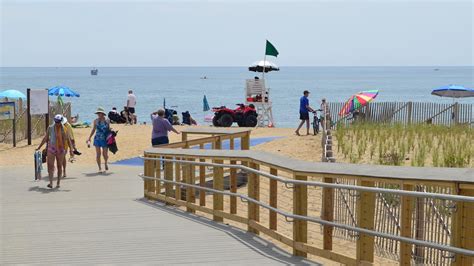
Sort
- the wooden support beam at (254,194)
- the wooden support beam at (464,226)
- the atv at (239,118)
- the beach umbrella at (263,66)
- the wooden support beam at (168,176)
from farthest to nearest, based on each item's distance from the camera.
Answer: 1. the beach umbrella at (263,66)
2. the atv at (239,118)
3. the wooden support beam at (168,176)
4. the wooden support beam at (254,194)
5. the wooden support beam at (464,226)

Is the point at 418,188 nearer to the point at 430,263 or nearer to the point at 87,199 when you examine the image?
the point at 430,263

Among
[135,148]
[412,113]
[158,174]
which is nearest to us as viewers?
[158,174]

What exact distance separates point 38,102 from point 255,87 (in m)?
14.5

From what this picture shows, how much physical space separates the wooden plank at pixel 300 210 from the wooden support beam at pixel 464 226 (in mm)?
2080

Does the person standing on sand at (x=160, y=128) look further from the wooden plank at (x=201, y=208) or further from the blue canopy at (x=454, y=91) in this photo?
the blue canopy at (x=454, y=91)

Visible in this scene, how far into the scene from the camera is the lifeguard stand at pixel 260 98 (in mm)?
40062

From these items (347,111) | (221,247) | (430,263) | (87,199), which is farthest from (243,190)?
(347,111)

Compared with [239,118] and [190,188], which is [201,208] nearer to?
[190,188]

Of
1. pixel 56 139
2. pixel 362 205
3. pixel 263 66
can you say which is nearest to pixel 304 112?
pixel 263 66

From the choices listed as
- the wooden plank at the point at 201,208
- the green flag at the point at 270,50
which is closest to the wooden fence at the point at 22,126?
the green flag at the point at 270,50

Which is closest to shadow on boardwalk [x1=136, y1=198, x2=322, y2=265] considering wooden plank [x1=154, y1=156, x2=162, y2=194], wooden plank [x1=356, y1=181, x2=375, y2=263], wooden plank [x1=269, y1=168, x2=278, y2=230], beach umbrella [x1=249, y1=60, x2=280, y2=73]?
wooden plank [x1=269, y1=168, x2=278, y2=230]

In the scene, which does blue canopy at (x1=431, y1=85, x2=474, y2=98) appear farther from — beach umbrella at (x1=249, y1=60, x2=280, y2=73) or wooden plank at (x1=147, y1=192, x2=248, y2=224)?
wooden plank at (x1=147, y1=192, x2=248, y2=224)

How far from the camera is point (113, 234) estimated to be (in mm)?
10633

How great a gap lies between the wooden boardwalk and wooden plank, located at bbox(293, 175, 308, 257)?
210 mm
